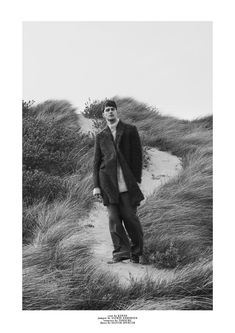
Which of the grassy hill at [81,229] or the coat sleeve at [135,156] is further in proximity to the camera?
the coat sleeve at [135,156]

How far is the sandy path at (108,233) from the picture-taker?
8008 millimetres

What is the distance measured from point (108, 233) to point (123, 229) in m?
1.05

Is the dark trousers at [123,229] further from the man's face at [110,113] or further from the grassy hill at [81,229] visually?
the man's face at [110,113]

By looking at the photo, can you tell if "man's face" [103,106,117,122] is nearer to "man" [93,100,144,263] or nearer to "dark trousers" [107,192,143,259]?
"man" [93,100,144,263]

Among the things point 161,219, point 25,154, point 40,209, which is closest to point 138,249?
point 161,219

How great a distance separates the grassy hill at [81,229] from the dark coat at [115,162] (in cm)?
103

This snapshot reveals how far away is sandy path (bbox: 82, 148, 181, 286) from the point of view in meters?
8.01

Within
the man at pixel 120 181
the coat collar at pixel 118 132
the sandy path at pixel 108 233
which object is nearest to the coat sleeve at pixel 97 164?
the man at pixel 120 181

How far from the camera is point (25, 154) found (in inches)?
404

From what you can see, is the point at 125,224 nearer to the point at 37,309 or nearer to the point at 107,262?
the point at 107,262

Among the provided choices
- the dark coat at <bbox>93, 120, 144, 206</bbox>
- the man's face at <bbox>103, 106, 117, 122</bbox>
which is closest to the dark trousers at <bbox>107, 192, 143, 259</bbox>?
the dark coat at <bbox>93, 120, 144, 206</bbox>

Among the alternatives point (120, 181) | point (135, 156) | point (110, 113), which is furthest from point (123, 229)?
point (110, 113)

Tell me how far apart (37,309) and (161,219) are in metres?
2.57

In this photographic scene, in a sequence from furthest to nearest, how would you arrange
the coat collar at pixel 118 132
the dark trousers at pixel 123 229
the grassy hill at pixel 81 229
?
the coat collar at pixel 118 132, the dark trousers at pixel 123 229, the grassy hill at pixel 81 229
